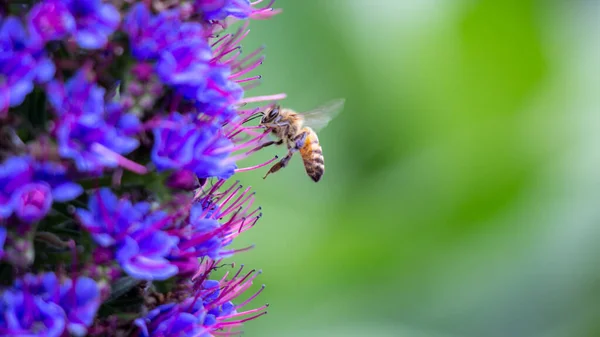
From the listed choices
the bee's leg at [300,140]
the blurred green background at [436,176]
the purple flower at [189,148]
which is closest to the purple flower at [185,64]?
the purple flower at [189,148]

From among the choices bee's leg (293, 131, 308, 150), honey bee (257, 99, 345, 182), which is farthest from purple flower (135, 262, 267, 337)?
bee's leg (293, 131, 308, 150)

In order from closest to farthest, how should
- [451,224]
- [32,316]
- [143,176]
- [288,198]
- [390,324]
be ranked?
1. [32,316]
2. [143,176]
3. [390,324]
4. [451,224]
5. [288,198]

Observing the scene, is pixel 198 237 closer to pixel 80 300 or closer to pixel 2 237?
pixel 80 300

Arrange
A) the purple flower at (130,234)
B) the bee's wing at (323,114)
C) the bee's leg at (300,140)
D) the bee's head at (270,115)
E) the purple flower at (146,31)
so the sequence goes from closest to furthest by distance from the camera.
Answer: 1. the purple flower at (130,234)
2. the purple flower at (146,31)
3. the bee's head at (270,115)
4. the bee's leg at (300,140)
5. the bee's wing at (323,114)

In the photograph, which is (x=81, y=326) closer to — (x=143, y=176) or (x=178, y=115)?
(x=143, y=176)

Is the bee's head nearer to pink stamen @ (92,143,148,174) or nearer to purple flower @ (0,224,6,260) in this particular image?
pink stamen @ (92,143,148,174)

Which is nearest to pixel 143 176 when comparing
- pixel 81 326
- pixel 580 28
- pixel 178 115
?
pixel 178 115

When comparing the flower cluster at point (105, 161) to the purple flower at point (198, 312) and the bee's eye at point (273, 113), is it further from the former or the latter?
the bee's eye at point (273, 113)
